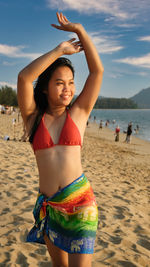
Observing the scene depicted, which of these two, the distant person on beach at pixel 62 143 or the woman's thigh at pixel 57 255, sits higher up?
the distant person on beach at pixel 62 143

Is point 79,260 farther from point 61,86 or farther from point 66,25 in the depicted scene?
point 66,25

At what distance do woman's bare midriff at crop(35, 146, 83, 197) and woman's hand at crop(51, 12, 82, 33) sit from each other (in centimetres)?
91

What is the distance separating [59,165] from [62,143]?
0.16m

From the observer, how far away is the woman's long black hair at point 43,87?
1.88 m

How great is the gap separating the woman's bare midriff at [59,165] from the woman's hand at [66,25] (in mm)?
914

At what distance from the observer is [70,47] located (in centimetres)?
185

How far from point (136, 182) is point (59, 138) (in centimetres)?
703

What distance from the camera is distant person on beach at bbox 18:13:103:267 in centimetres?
170

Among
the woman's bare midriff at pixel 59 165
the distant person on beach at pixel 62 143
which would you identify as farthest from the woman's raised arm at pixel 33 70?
the woman's bare midriff at pixel 59 165

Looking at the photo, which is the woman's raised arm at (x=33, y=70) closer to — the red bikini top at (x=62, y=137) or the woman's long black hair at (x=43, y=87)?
the woman's long black hair at (x=43, y=87)

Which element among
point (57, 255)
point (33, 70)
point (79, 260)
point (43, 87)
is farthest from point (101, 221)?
point (33, 70)

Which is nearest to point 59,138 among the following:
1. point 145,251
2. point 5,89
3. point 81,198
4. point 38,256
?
point 81,198

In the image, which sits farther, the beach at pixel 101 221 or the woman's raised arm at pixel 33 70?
the beach at pixel 101 221

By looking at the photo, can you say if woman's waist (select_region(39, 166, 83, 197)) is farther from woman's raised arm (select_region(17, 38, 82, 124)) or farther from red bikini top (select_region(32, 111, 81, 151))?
woman's raised arm (select_region(17, 38, 82, 124))
